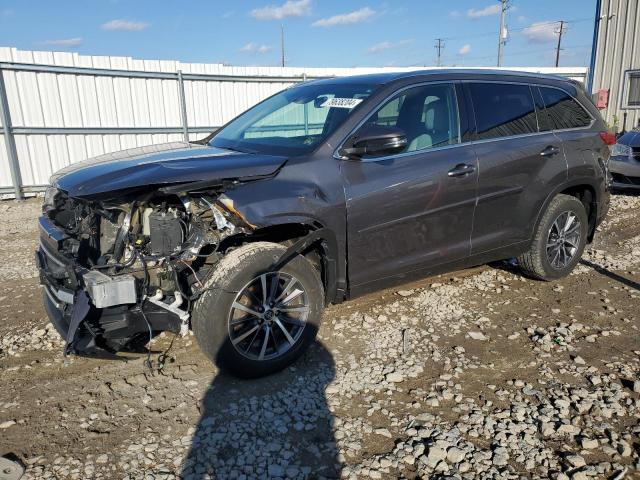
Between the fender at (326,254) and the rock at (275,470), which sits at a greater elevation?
the fender at (326,254)

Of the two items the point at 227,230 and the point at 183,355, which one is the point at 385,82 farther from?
the point at 183,355

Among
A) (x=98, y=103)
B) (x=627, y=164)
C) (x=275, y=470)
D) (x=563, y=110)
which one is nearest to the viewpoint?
(x=275, y=470)

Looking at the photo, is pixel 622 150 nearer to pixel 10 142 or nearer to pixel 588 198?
pixel 588 198

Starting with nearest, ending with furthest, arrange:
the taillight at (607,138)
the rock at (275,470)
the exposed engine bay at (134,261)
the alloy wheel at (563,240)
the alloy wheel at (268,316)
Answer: the rock at (275,470)
the exposed engine bay at (134,261)
the alloy wheel at (268,316)
the alloy wheel at (563,240)
the taillight at (607,138)

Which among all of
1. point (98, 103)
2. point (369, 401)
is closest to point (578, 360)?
point (369, 401)

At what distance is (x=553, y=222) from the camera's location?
4801mm

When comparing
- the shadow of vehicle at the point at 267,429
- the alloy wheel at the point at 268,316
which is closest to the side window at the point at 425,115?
the alloy wheel at the point at 268,316

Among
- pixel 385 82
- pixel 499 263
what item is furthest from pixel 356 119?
pixel 499 263

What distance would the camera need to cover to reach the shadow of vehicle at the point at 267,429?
256 centimetres

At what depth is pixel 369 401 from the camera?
123 inches

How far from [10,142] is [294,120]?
7947mm

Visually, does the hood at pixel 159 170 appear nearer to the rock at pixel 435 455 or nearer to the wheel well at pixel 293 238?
the wheel well at pixel 293 238

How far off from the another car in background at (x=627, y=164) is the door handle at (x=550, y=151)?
5211 mm

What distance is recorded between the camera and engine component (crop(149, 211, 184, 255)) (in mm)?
3146
